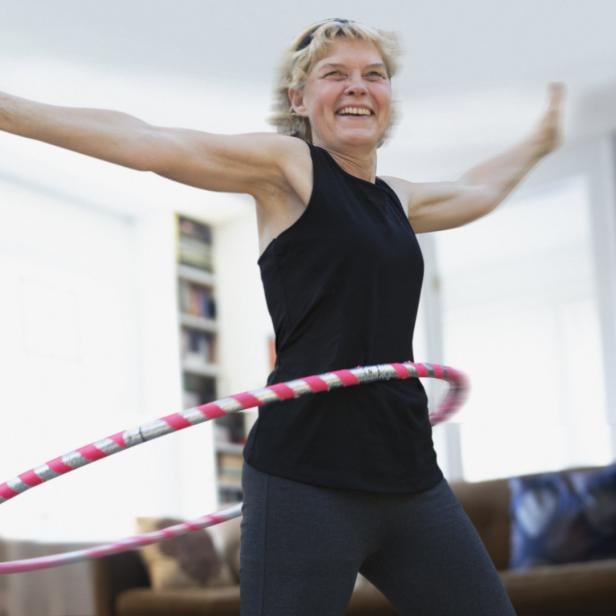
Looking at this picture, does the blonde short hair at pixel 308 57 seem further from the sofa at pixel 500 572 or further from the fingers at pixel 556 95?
the sofa at pixel 500 572

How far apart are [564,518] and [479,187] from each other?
271 centimetres

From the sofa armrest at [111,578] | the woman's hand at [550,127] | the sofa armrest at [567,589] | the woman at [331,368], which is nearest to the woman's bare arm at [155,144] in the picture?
the woman at [331,368]

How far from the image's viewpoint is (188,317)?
8.70 metres

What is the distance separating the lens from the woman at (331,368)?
1.66 metres

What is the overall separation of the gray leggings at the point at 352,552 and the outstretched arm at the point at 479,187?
1.87 ft

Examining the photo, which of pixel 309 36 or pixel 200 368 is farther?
pixel 200 368

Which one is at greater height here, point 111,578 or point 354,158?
point 354,158

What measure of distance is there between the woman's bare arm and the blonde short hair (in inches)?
7.5

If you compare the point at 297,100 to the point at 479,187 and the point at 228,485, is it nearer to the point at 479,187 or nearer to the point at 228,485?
the point at 479,187

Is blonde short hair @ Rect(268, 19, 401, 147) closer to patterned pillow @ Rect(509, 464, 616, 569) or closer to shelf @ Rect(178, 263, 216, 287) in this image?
patterned pillow @ Rect(509, 464, 616, 569)

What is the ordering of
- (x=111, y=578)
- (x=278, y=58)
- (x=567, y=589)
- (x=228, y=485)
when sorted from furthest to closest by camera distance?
(x=228, y=485)
(x=278, y=58)
(x=111, y=578)
(x=567, y=589)

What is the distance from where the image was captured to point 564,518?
4.66m

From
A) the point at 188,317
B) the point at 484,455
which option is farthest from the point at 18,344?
the point at 484,455

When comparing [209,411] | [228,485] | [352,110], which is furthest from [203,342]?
[352,110]
